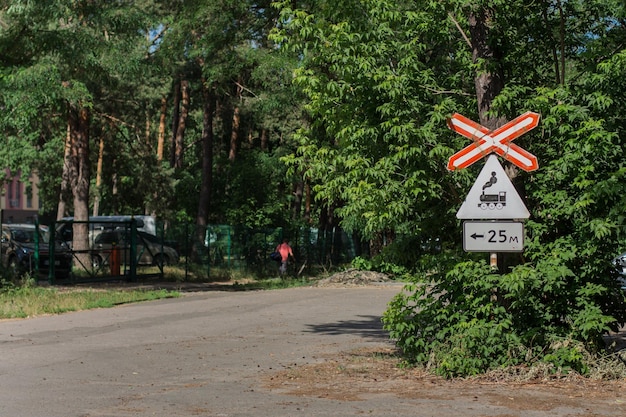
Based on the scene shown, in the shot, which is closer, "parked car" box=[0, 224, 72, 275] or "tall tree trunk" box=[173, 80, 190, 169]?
"parked car" box=[0, 224, 72, 275]

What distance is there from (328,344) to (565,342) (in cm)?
466

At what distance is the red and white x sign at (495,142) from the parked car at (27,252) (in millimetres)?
18588

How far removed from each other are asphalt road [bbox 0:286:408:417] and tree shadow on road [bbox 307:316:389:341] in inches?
0.9

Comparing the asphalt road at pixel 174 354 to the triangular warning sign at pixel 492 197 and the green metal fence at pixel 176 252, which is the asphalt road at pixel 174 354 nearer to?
the triangular warning sign at pixel 492 197

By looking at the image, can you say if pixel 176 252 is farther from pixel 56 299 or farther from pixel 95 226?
pixel 56 299

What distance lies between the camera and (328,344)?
14.3m

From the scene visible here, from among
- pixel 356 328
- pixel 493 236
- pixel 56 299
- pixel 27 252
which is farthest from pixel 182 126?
pixel 493 236

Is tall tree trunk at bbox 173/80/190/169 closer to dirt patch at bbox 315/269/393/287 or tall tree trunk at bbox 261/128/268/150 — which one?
tall tree trunk at bbox 261/128/268/150

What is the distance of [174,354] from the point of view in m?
13.2

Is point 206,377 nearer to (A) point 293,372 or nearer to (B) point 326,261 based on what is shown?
(A) point 293,372

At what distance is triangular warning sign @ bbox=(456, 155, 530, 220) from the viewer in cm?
1001

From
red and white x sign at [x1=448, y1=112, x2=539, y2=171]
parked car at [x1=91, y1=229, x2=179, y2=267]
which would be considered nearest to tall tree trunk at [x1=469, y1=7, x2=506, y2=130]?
red and white x sign at [x1=448, y1=112, x2=539, y2=171]

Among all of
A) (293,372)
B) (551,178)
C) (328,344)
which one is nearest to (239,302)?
Answer: (328,344)

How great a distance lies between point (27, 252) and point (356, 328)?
15.8 meters
